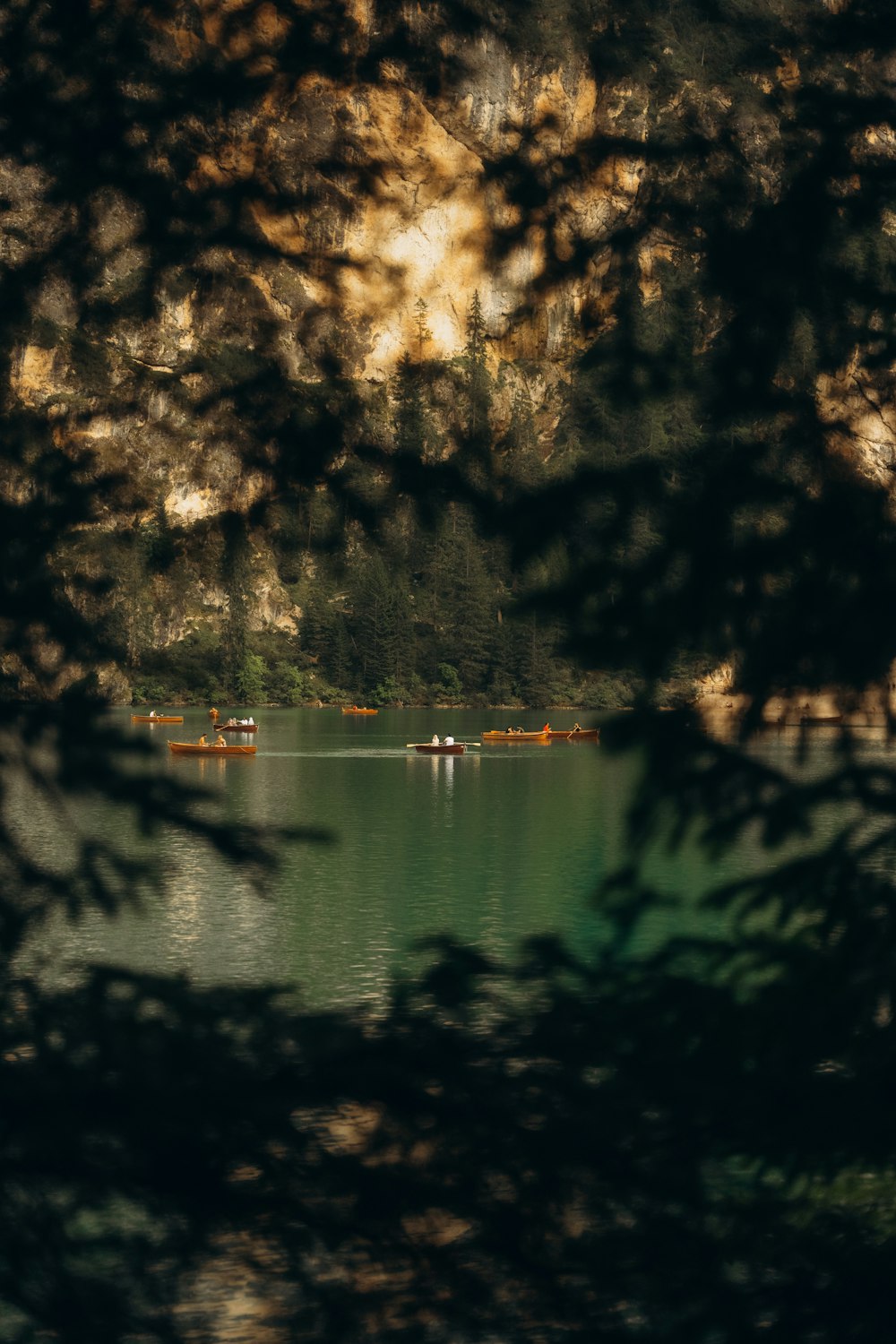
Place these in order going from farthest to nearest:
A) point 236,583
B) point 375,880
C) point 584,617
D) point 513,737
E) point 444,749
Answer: point 513,737 < point 444,749 < point 375,880 < point 236,583 < point 584,617

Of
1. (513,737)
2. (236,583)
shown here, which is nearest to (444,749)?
(513,737)

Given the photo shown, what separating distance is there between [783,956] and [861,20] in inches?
89.0

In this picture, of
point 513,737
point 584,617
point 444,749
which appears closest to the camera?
point 584,617

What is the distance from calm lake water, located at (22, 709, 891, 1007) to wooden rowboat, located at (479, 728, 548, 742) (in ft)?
41.1

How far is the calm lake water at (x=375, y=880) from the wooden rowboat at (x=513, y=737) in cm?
1253

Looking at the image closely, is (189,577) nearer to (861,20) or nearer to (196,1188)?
(196,1188)

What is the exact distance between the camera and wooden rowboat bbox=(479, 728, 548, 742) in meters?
37.6

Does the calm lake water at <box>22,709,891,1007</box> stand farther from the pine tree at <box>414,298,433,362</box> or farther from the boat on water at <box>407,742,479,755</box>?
the boat on water at <box>407,742,479,755</box>

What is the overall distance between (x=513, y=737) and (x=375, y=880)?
25.4 meters

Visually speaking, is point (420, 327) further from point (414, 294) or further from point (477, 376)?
point (477, 376)

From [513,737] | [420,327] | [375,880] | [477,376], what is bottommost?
[375,880]

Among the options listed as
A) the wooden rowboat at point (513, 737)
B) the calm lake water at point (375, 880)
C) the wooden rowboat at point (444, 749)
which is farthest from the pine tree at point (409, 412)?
the wooden rowboat at point (513, 737)

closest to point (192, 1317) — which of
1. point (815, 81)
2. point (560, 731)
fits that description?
point (815, 81)

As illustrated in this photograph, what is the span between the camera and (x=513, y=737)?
38.4 metres
